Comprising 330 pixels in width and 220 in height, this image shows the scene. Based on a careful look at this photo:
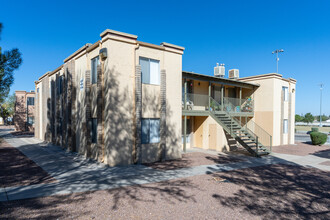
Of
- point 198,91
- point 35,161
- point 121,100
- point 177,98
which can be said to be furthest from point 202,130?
point 35,161

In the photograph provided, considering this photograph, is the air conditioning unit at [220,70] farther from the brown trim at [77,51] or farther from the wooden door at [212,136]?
the brown trim at [77,51]

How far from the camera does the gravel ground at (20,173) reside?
8305 mm

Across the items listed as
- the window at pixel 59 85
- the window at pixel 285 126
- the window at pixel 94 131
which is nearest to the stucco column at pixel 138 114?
the window at pixel 94 131

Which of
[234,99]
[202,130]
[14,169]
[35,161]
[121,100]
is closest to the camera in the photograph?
[14,169]

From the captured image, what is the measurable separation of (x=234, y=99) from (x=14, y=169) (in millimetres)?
18135

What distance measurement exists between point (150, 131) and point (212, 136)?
663cm

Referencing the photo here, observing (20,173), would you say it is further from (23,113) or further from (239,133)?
(23,113)

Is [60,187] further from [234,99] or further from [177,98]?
[234,99]

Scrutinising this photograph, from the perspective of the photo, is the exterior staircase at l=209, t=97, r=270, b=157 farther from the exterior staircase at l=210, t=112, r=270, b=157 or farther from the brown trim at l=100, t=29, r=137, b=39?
the brown trim at l=100, t=29, r=137, b=39

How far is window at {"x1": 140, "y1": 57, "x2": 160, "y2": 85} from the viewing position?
1235cm

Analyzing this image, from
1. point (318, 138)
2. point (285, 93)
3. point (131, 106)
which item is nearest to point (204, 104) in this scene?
point (131, 106)

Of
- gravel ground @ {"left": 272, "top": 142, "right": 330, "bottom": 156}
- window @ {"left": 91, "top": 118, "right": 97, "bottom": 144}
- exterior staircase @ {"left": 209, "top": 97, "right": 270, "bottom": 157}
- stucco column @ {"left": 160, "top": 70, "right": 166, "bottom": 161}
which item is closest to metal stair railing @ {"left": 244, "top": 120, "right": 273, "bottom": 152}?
gravel ground @ {"left": 272, "top": 142, "right": 330, "bottom": 156}

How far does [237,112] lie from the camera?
19203 millimetres

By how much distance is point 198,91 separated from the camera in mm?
18453
